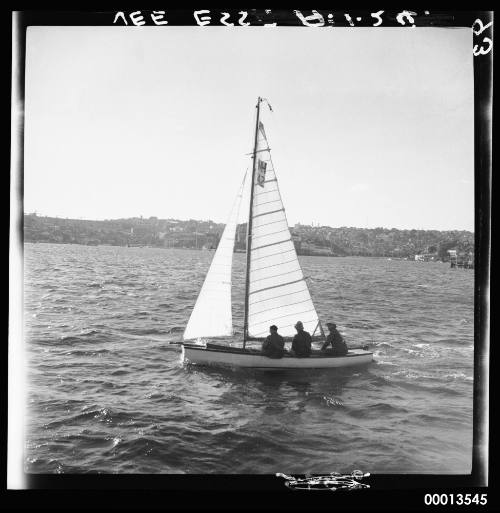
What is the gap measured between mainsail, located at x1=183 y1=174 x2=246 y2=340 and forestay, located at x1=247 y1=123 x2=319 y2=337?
570 mm

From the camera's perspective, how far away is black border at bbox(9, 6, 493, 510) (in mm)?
4953

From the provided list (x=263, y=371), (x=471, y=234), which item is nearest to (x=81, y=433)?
(x=263, y=371)

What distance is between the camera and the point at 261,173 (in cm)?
1061

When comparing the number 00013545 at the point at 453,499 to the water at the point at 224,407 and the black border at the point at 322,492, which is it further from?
the water at the point at 224,407

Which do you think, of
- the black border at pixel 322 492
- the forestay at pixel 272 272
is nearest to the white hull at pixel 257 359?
the forestay at pixel 272 272

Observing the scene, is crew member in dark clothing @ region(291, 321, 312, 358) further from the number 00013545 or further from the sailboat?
the number 00013545

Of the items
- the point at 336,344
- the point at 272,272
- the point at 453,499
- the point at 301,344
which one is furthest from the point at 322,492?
the point at 272,272

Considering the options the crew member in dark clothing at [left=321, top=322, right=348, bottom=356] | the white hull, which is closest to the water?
the white hull

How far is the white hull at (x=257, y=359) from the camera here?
414 inches

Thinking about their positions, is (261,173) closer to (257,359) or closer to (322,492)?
(257,359)

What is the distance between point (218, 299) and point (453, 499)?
7200 millimetres

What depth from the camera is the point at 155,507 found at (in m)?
4.87

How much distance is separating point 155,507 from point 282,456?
7.72 feet

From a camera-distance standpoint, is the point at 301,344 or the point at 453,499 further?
the point at 301,344
